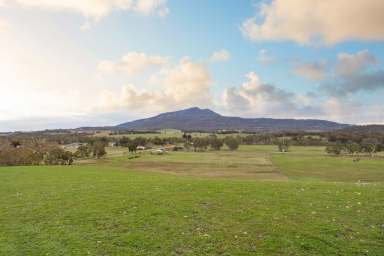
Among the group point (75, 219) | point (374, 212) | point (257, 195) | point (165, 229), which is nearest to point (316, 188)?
point (257, 195)

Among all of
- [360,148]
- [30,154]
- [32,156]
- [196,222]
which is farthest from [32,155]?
[360,148]

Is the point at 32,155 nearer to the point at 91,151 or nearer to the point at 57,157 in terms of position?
the point at 57,157

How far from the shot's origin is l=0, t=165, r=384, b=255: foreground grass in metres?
10.0

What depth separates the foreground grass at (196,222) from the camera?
10.0 metres

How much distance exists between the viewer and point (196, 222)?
1224 cm

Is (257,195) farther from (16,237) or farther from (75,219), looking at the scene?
(16,237)

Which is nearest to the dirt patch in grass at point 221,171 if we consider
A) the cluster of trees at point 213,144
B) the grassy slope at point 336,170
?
the grassy slope at point 336,170

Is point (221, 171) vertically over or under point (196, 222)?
under

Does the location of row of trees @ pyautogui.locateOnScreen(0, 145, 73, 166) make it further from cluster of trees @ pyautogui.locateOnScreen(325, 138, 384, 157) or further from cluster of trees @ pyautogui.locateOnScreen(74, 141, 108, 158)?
cluster of trees @ pyautogui.locateOnScreen(325, 138, 384, 157)

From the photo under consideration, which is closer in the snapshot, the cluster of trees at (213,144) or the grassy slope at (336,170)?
the grassy slope at (336,170)

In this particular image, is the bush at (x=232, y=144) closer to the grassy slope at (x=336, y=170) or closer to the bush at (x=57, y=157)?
the grassy slope at (x=336, y=170)

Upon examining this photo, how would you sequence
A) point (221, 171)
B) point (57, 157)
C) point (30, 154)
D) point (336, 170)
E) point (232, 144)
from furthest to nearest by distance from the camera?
1. point (232, 144)
2. point (57, 157)
3. point (336, 170)
4. point (221, 171)
5. point (30, 154)

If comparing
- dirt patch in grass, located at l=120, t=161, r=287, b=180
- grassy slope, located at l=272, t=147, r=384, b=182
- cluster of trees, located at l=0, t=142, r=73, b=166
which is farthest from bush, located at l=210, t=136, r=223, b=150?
cluster of trees, located at l=0, t=142, r=73, b=166

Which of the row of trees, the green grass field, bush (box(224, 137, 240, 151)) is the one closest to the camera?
the green grass field
